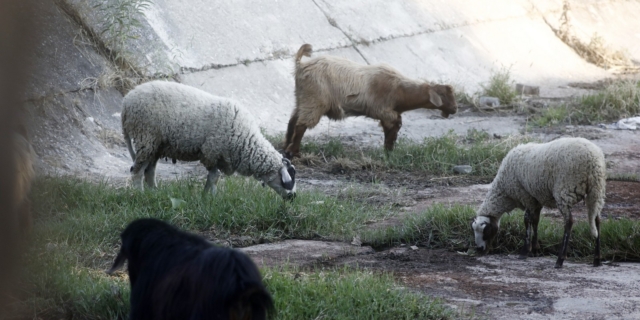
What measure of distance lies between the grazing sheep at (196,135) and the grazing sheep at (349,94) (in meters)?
2.24

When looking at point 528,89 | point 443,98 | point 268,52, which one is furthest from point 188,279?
point 528,89

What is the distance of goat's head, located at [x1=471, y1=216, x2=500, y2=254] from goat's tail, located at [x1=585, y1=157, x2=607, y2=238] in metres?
0.89

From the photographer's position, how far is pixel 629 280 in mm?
5914

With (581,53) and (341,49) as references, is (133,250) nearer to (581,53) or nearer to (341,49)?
(341,49)

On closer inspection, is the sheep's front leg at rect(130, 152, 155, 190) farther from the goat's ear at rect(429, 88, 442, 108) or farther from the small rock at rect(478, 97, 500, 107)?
the small rock at rect(478, 97, 500, 107)

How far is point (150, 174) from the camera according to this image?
816cm

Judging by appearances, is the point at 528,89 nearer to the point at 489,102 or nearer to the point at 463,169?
the point at 489,102

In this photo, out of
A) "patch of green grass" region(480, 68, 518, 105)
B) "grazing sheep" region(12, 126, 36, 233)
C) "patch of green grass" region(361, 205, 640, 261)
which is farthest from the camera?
"patch of green grass" region(480, 68, 518, 105)

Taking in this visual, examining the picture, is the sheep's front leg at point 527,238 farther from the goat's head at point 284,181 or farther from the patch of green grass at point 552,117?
the patch of green grass at point 552,117

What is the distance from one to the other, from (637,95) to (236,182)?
324 inches

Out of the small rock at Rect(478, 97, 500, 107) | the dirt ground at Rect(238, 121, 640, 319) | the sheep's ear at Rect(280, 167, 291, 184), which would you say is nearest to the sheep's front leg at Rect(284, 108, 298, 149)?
the dirt ground at Rect(238, 121, 640, 319)

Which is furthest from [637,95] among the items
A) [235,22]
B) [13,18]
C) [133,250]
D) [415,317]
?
[13,18]

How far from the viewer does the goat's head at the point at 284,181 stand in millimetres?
7964

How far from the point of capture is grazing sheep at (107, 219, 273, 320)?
3180mm
